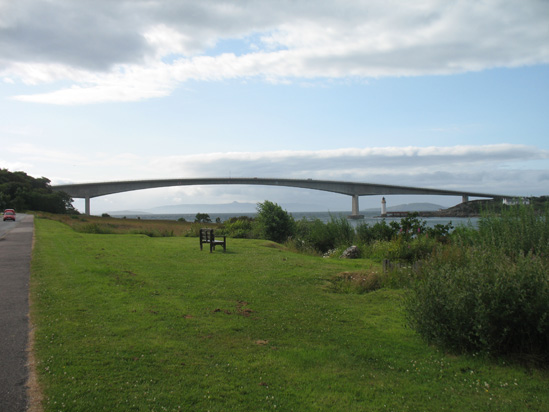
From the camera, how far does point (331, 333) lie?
6438 mm

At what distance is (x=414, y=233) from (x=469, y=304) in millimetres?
11914

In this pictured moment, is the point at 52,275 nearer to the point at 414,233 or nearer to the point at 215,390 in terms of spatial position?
the point at 215,390

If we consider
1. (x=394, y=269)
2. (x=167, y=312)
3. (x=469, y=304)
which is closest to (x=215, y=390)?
(x=167, y=312)

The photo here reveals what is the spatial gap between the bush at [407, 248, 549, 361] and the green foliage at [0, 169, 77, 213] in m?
68.9

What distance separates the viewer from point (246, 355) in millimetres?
5469

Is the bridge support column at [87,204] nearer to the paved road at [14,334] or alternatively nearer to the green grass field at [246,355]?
the paved road at [14,334]

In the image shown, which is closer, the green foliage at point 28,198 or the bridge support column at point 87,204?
the green foliage at point 28,198

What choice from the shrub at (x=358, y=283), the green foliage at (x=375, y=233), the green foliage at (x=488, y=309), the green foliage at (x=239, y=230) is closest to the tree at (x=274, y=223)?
the green foliage at (x=239, y=230)

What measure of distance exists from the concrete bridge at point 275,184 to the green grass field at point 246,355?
2629 inches

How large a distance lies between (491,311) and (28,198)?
72733mm

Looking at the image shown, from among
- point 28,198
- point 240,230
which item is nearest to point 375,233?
point 240,230

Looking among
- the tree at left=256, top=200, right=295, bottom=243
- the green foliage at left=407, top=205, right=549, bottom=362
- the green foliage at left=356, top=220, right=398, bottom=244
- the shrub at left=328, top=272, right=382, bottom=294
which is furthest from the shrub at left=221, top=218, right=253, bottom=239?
the green foliage at left=407, top=205, right=549, bottom=362

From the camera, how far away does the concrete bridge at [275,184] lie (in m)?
75.1

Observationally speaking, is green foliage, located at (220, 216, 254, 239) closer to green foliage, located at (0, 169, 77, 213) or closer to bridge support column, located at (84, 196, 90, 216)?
green foliage, located at (0, 169, 77, 213)
